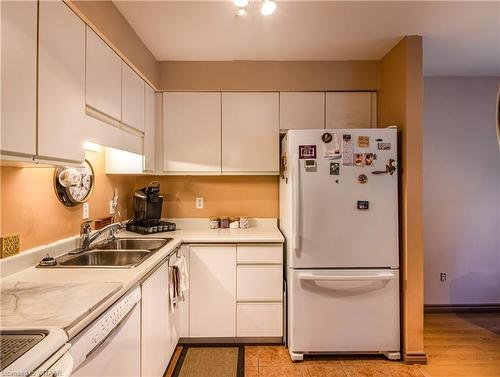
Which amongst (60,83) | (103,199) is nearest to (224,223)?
(103,199)

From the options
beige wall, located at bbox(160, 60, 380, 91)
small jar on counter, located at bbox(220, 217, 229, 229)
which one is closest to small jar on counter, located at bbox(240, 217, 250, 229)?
small jar on counter, located at bbox(220, 217, 229, 229)

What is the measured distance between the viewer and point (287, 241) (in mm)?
2357

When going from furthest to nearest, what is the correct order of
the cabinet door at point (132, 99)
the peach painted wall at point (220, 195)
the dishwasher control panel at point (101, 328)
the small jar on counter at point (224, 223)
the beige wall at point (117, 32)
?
the peach painted wall at point (220, 195) < the small jar on counter at point (224, 223) < the cabinet door at point (132, 99) < the beige wall at point (117, 32) < the dishwasher control panel at point (101, 328)

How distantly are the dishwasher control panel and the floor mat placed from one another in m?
1.02

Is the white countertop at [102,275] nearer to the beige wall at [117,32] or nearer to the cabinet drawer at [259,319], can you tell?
the cabinet drawer at [259,319]

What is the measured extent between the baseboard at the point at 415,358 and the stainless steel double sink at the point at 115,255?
6.40ft

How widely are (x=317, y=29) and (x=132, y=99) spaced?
1.41 m

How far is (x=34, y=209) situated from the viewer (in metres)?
1.55

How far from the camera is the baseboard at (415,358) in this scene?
2125 millimetres

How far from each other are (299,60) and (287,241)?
161 centimetres

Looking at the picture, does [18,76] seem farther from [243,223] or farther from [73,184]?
[243,223]

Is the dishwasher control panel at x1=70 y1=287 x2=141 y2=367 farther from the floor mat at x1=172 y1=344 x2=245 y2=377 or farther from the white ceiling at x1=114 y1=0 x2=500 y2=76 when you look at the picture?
the white ceiling at x1=114 y1=0 x2=500 y2=76

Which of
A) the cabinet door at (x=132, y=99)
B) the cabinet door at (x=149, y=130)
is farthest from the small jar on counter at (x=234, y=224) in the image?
the cabinet door at (x=132, y=99)

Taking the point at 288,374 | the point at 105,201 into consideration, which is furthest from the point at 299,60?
the point at 288,374
